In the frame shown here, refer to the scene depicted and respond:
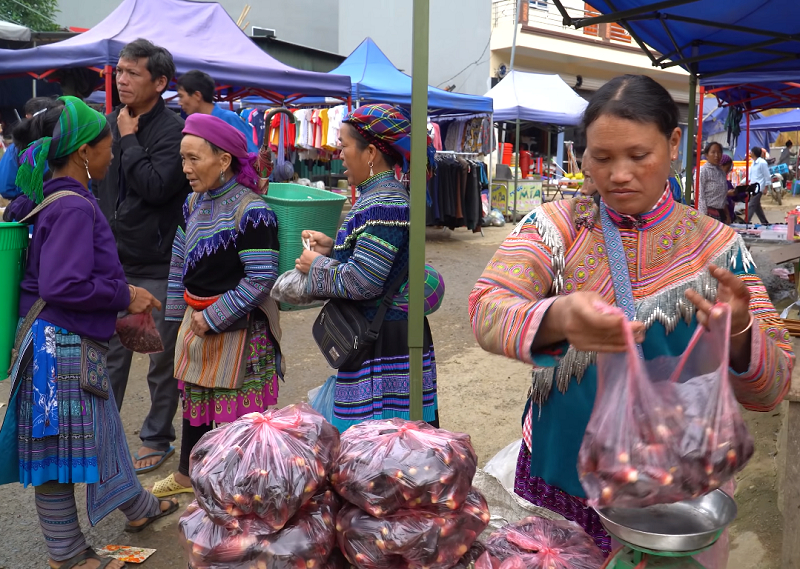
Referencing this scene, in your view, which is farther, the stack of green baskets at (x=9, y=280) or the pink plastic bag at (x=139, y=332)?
the pink plastic bag at (x=139, y=332)

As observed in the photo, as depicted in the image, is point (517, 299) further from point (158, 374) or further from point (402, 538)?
point (158, 374)

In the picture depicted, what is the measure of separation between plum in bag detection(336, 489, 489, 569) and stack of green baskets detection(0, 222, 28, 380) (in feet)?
5.94

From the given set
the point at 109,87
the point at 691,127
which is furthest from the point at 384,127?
the point at 691,127

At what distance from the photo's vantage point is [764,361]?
49.6 inches

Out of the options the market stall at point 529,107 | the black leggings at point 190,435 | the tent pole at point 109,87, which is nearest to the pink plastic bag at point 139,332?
the black leggings at point 190,435

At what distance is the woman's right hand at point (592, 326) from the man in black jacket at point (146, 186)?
2.77m

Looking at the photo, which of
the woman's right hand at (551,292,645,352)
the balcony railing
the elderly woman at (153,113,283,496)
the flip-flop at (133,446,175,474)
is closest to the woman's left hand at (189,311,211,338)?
the elderly woman at (153,113,283,496)

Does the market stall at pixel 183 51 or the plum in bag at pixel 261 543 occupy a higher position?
the market stall at pixel 183 51

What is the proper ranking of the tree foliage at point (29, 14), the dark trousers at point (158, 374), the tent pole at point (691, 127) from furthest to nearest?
1. the tree foliage at point (29, 14)
2. the tent pole at point (691, 127)
3. the dark trousers at point (158, 374)

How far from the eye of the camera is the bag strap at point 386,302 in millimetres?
2570

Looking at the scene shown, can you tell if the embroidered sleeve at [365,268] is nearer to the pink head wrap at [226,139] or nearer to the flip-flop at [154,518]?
the pink head wrap at [226,139]

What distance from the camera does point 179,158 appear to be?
11.1 ft

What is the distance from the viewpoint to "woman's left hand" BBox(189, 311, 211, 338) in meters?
2.88

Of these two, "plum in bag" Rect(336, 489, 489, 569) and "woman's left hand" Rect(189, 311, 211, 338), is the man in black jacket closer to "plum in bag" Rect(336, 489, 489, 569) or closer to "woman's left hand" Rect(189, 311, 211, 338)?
"woman's left hand" Rect(189, 311, 211, 338)
